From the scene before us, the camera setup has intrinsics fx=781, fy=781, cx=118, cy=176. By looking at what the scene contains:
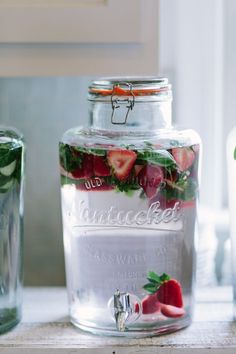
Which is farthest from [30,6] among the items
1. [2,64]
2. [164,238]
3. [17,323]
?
[17,323]

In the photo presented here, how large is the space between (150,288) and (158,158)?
18 centimetres

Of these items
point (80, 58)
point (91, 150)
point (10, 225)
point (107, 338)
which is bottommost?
point (107, 338)

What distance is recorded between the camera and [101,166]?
104 centimetres

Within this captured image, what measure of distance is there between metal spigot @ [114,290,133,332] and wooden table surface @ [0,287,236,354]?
0.11 feet

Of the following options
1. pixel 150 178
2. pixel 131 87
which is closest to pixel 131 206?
pixel 150 178

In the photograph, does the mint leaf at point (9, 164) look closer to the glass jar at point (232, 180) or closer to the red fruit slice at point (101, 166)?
the red fruit slice at point (101, 166)

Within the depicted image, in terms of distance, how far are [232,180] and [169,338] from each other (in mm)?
239

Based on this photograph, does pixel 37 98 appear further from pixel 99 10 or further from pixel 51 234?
pixel 99 10

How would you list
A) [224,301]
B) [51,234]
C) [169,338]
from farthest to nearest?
[51,234]
[224,301]
[169,338]

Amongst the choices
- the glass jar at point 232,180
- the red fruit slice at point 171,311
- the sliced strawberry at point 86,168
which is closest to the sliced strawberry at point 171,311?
the red fruit slice at point 171,311

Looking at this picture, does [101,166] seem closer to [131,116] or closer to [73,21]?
[131,116]

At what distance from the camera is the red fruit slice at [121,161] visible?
3.37 ft

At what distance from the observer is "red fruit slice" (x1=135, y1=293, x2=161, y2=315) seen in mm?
1070

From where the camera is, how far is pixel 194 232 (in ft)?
3.63
